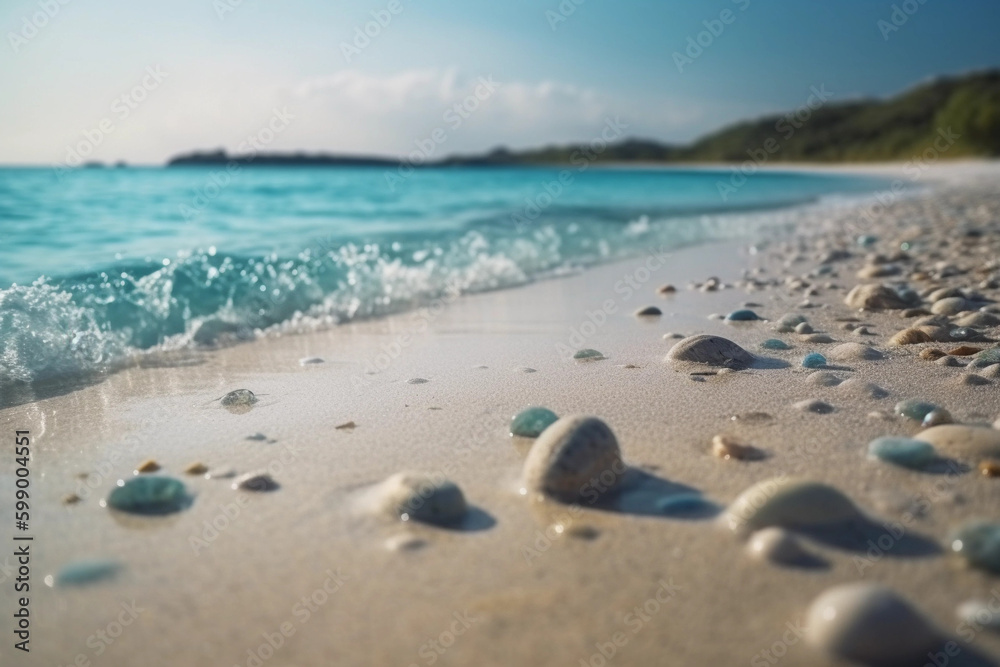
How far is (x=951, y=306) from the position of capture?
423 cm

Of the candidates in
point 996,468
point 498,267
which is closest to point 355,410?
point 996,468

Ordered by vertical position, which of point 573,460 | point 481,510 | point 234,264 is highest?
point 234,264

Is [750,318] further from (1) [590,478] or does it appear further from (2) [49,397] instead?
(2) [49,397]

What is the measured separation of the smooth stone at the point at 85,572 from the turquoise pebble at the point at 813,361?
107 inches

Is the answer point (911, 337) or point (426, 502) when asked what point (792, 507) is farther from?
point (911, 337)

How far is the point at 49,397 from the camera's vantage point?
328 cm

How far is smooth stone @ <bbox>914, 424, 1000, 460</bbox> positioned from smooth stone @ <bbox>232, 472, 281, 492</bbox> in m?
1.93

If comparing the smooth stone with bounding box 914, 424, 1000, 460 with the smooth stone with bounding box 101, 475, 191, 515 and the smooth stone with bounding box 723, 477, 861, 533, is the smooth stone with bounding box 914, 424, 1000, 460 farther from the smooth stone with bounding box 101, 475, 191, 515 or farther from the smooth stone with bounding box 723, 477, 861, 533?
the smooth stone with bounding box 101, 475, 191, 515

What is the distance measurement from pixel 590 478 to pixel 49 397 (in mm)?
2639

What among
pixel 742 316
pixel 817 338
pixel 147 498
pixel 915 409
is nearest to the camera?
pixel 147 498

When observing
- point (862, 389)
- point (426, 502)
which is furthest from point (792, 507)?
point (862, 389)

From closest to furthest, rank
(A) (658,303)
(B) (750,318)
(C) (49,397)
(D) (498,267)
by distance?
(C) (49,397) < (B) (750,318) < (A) (658,303) < (D) (498,267)

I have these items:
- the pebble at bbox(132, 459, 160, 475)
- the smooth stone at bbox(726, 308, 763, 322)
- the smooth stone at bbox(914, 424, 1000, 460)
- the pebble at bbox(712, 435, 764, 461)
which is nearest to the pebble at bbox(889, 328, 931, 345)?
the smooth stone at bbox(726, 308, 763, 322)

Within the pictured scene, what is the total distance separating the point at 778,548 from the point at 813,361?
176cm
